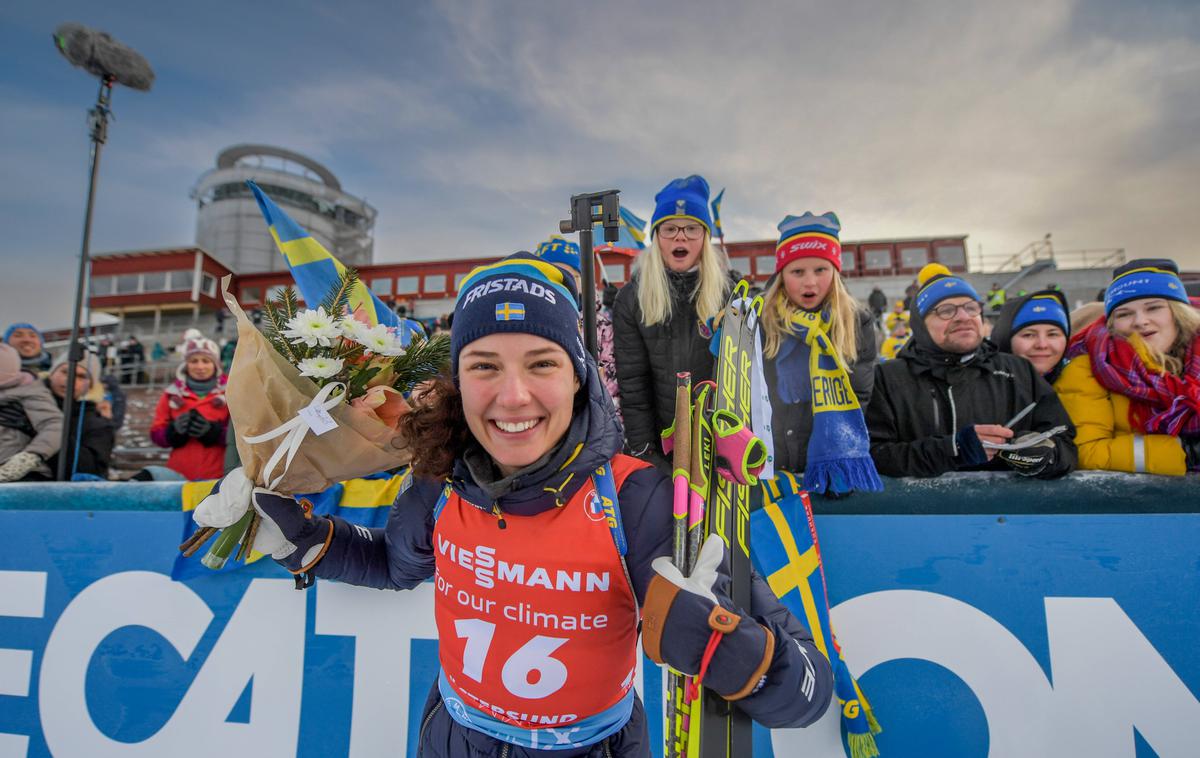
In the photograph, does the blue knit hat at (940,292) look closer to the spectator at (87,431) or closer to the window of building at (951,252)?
the spectator at (87,431)

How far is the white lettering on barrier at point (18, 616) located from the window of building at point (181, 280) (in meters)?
39.6

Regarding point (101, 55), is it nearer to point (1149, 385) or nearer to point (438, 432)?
point (438, 432)

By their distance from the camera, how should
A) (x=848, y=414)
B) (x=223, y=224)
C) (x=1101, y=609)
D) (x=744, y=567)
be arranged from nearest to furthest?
1. (x=744, y=567)
2. (x=1101, y=609)
3. (x=848, y=414)
4. (x=223, y=224)

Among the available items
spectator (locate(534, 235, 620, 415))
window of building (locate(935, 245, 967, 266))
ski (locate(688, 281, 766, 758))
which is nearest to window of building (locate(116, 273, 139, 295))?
spectator (locate(534, 235, 620, 415))

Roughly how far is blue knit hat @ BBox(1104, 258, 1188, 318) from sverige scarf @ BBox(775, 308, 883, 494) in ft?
4.58

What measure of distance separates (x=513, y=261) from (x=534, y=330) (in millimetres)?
259

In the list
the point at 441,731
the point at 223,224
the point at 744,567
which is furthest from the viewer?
the point at 223,224

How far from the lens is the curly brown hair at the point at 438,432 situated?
153 centimetres

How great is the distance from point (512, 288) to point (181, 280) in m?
42.5

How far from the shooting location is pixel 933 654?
85.3 inches

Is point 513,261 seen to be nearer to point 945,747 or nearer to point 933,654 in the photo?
point 933,654

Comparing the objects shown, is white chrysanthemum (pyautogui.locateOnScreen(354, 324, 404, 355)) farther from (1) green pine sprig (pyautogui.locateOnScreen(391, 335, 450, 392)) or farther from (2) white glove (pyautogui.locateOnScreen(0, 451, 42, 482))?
(2) white glove (pyautogui.locateOnScreen(0, 451, 42, 482))

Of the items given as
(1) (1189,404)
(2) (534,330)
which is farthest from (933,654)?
(2) (534,330)

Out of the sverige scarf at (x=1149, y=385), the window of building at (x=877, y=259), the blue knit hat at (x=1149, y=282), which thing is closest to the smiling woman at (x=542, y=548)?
the sverige scarf at (x=1149, y=385)
